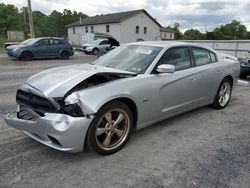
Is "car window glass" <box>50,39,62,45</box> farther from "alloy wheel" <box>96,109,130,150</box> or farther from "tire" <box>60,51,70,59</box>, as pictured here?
"alloy wheel" <box>96,109,130,150</box>

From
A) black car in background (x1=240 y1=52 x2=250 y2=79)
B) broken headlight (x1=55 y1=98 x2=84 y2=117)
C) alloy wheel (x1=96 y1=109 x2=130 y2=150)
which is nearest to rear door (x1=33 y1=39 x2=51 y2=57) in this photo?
black car in background (x1=240 y1=52 x2=250 y2=79)

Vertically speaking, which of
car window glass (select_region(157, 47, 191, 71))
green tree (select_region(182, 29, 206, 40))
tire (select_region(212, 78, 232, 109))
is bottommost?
tire (select_region(212, 78, 232, 109))

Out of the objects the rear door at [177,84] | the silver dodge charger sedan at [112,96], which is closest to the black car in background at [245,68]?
the silver dodge charger sedan at [112,96]

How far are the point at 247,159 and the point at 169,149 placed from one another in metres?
1.03

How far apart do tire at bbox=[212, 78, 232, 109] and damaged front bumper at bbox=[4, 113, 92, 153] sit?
3.36m

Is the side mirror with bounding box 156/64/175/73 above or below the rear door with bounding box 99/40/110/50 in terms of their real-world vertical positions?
above

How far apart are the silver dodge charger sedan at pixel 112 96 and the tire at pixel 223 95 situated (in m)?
0.57

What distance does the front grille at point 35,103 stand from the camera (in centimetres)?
305

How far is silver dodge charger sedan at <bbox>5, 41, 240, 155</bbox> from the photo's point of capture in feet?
9.78

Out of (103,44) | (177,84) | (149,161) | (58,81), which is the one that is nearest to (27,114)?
(58,81)

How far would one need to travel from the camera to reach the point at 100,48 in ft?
77.7

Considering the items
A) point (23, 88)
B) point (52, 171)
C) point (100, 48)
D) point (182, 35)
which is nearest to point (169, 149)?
point (52, 171)

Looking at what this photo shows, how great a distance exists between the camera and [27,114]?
10.9 feet

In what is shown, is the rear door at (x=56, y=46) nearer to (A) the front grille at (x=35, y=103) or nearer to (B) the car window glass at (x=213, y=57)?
(B) the car window glass at (x=213, y=57)
